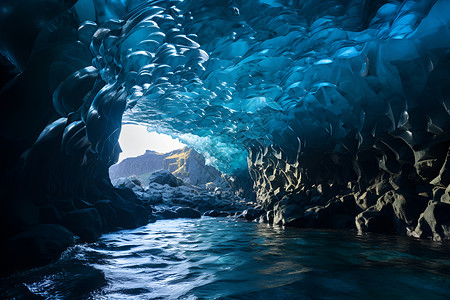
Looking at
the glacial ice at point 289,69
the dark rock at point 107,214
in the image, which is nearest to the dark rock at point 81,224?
the glacial ice at point 289,69

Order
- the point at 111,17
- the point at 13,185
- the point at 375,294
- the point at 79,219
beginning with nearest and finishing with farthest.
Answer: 1. the point at 375,294
2. the point at 13,185
3. the point at 111,17
4. the point at 79,219

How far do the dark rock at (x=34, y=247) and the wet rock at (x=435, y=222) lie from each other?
316 inches

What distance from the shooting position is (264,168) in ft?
54.0

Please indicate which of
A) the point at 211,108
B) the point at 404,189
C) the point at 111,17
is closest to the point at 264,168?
the point at 211,108

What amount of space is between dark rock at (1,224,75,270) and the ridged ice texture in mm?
3405

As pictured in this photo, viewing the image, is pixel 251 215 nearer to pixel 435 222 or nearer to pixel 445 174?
pixel 435 222

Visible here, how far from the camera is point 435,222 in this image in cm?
602

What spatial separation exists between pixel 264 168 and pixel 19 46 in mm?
14702

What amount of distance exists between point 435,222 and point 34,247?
27.1 feet

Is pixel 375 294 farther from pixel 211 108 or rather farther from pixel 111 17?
pixel 211 108

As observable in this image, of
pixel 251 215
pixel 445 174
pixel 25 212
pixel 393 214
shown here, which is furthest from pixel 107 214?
pixel 445 174

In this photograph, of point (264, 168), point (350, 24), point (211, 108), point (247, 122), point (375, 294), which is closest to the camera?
point (375, 294)

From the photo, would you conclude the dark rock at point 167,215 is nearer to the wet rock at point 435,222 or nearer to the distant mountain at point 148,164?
the wet rock at point 435,222

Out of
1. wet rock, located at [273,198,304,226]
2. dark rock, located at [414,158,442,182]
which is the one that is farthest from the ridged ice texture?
wet rock, located at [273,198,304,226]
